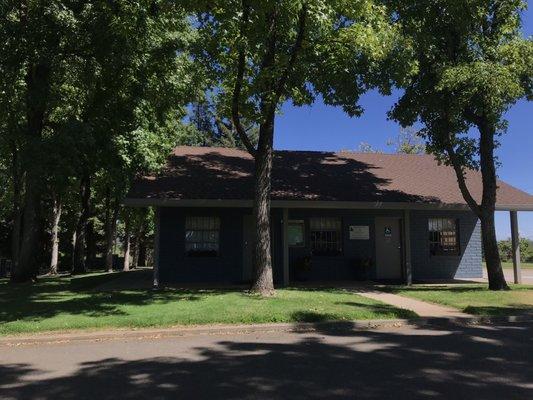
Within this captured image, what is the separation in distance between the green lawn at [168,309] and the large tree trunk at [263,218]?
49cm

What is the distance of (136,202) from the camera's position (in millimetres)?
15586

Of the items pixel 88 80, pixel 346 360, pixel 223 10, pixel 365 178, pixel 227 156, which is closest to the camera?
pixel 346 360

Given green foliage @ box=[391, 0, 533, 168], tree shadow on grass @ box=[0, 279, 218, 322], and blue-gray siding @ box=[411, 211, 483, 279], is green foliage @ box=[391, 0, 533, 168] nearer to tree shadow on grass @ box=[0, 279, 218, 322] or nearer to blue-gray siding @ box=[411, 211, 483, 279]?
blue-gray siding @ box=[411, 211, 483, 279]

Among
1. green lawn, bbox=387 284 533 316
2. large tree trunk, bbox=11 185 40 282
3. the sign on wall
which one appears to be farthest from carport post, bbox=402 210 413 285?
large tree trunk, bbox=11 185 40 282

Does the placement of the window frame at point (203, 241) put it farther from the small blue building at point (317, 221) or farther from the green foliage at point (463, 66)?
the green foliage at point (463, 66)

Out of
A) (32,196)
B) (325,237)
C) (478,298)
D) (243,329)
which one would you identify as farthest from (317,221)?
(32,196)

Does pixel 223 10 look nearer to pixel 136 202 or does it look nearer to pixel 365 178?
pixel 136 202

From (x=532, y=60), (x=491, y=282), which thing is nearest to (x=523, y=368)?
(x=491, y=282)

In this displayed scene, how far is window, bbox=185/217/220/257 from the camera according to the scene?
1769cm

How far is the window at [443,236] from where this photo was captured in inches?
776

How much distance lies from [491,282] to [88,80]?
13698 mm

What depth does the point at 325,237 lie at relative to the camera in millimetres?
18781

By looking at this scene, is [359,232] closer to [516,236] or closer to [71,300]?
[516,236]

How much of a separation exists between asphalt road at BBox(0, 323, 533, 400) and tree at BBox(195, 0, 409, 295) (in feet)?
16.0
